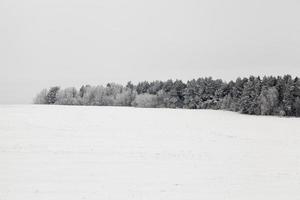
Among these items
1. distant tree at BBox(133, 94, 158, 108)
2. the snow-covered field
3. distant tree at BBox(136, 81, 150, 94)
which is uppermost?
distant tree at BBox(136, 81, 150, 94)

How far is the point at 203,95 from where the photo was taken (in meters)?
88.3

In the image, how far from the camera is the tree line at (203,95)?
69.9m

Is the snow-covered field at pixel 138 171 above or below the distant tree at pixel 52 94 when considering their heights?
below

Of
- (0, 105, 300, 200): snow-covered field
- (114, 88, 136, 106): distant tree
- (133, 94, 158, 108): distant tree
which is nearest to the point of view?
(0, 105, 300, 200): snow-covered field

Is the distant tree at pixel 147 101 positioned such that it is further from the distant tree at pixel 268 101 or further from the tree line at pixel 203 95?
the distant tree at pixel 268 101

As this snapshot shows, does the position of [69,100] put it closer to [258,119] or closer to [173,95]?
[173,95]

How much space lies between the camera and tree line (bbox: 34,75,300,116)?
229ft

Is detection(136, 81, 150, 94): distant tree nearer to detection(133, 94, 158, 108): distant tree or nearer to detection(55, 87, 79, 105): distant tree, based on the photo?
detection(133, 94, 158, 108): distant tree

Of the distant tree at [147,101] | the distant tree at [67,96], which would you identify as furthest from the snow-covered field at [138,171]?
the distant tree at [67,96]

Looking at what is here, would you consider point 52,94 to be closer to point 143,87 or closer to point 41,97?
point 41,97

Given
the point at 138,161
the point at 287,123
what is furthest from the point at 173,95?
the point at 138,161

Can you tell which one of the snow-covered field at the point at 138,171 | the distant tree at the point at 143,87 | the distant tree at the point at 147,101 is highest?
the distant tree at the point at 143,87

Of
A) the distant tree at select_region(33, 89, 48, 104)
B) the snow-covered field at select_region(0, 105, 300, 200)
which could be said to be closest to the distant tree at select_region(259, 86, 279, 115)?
the snow-covered field at select_region(0, 105, 300, 200)

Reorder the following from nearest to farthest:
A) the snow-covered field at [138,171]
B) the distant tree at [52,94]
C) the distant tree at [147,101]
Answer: the snow-covered field at [138,171]
the distant tree at [147,101]
the distant tree at [52,94]
